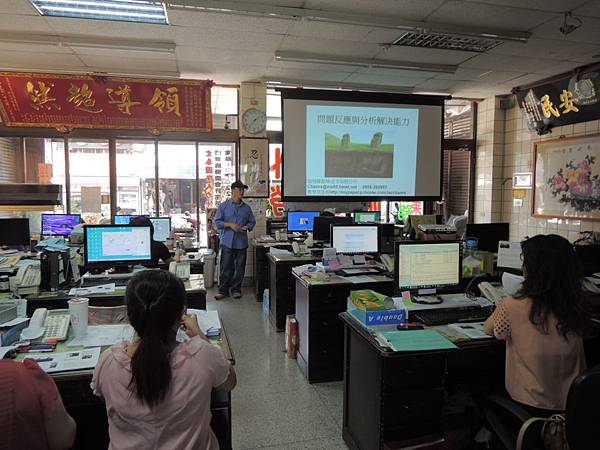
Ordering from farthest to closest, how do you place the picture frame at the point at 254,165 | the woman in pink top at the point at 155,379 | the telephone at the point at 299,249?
1. the picture frame at the point at 254,165
2. the telephone at the point at 299,249
3. the woman in pink top at the point at 155,379

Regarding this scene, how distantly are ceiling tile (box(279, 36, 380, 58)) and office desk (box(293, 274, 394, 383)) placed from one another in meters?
2.67

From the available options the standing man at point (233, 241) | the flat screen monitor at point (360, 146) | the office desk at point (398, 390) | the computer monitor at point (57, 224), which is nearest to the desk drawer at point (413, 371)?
the office desk at point (398, 390)

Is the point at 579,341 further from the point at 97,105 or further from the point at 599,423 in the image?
the point at 97,105

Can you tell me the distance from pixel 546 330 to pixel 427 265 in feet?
2.87

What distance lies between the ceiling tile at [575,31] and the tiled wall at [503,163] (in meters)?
1.91

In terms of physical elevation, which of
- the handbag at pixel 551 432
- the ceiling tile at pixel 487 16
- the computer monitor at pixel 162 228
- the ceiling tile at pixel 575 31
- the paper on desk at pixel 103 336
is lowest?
the handbag at pixel 551 432

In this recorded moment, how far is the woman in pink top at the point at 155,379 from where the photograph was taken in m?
1.19

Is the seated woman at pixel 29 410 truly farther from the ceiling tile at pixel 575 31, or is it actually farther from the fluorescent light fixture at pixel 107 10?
the ceiling tile at pixel 575 31

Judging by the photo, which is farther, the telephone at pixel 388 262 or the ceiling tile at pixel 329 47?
the ceiling tile at pixel 329 47

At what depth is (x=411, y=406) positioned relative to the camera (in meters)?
2.00

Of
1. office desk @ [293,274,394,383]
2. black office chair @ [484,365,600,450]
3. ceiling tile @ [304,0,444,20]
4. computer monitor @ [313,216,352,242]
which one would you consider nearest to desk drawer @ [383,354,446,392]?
black office chair @ [484,365,600,450]

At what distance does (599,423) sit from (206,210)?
252 inches

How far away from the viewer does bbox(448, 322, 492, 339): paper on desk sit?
2.02 meters

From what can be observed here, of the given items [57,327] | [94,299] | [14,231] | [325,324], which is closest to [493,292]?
[325,324]
